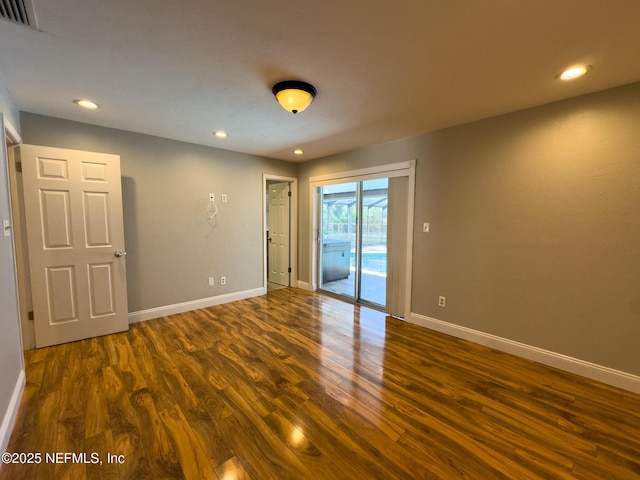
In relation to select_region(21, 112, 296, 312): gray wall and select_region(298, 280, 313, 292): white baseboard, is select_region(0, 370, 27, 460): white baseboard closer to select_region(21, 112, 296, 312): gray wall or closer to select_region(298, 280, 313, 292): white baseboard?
select_region(21, 112, 296, 312): gray wall

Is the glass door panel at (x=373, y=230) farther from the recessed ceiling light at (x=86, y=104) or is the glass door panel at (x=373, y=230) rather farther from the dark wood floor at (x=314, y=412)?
the recessed ceiling light at (x=86, y=104)

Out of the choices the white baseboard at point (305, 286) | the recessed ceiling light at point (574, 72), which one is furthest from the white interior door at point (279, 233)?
the recessed ceiling light at point (574, 72)

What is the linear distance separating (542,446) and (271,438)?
163 cm

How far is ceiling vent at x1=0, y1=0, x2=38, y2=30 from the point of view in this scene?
50.4 inches

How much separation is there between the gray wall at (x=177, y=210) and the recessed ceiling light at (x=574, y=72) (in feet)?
12.4

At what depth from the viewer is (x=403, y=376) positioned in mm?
2250

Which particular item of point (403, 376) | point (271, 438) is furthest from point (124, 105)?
point (403, 376)

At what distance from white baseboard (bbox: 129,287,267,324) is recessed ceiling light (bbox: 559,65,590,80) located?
4419 mm

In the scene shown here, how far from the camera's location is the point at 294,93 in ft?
6.52

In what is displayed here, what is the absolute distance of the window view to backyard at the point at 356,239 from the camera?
13.5 ft

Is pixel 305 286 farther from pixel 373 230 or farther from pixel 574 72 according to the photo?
pixel 574 72

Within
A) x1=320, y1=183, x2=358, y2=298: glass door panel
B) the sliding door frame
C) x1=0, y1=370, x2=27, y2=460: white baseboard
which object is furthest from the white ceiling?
x1=0, y1=370, x2=27, y2=460: white baseboard

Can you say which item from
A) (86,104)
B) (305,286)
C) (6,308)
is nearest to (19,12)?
(86,104)

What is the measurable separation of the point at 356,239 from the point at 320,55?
2.91m
